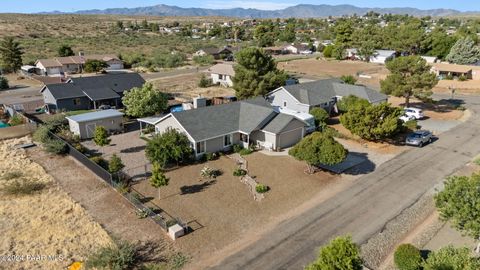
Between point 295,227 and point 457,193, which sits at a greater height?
point 457,193

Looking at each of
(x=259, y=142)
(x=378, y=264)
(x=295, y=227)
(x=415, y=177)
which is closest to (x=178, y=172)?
(x=259, y=142)

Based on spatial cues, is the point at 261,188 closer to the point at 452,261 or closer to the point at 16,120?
the point at 452,261

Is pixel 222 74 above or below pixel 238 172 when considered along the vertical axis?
above

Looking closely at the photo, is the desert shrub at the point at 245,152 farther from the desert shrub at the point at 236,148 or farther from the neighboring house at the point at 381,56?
the neighboring house at the point at 381,56

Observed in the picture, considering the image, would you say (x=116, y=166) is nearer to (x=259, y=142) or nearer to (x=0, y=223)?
(x=0, y=223)

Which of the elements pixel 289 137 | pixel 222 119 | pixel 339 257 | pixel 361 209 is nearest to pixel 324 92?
pixel 289 137

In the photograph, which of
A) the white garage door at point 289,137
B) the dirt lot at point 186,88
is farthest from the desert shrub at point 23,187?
the dirt lot at point 186,88
